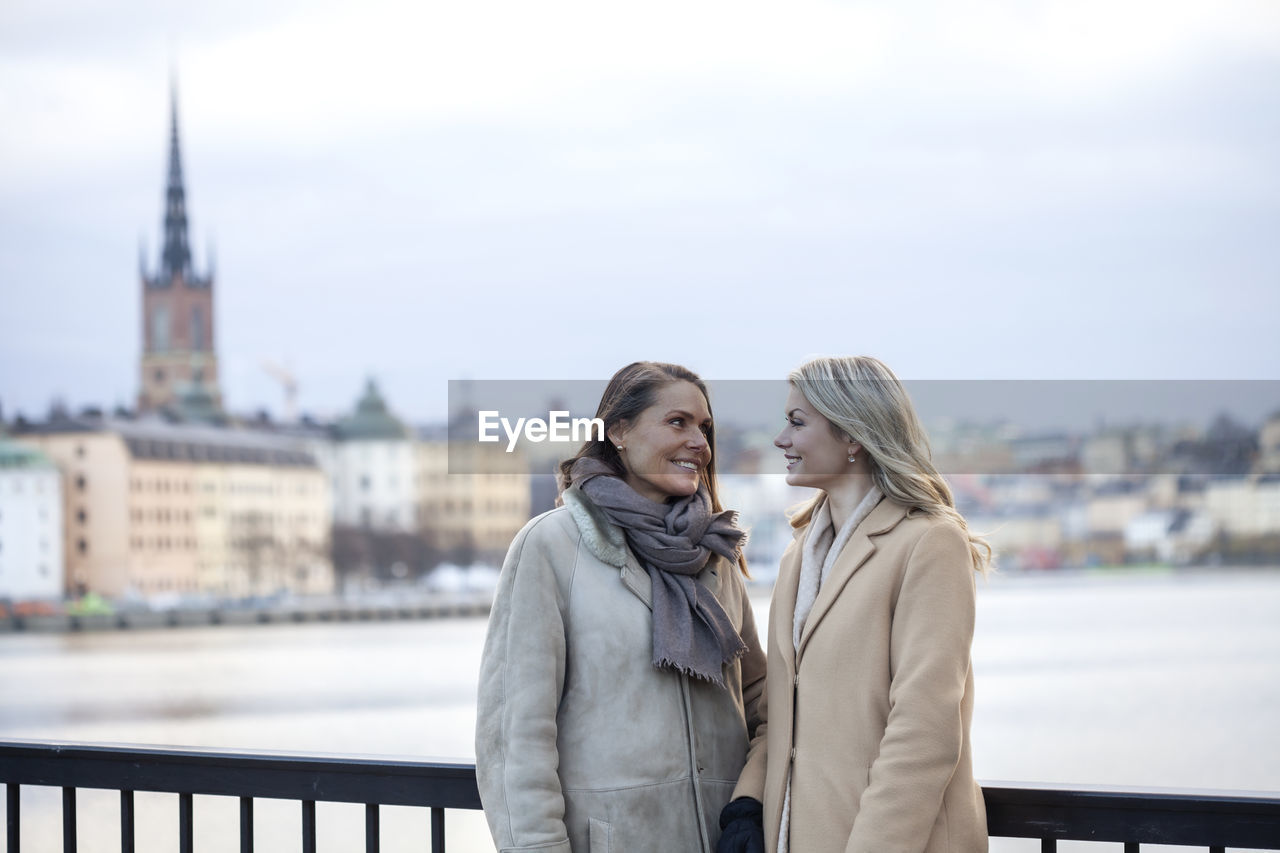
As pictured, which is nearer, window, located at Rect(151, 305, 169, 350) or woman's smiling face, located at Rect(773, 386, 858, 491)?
woman's smiling face, located at Rect(773, 386, 858, 491)

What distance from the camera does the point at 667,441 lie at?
6.81ft

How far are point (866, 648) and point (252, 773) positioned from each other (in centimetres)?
101

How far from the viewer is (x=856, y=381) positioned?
1.92 m

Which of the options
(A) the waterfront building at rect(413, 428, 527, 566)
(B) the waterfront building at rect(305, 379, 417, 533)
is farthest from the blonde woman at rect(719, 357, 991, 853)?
(B) the waterfront building at rect(305, 379, 417, 533)

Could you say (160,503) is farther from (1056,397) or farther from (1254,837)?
(1254,837)

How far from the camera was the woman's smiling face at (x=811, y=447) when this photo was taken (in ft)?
6.38

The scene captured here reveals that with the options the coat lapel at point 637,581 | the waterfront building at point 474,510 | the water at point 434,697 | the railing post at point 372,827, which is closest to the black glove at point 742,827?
the coat lapel at point 637,581

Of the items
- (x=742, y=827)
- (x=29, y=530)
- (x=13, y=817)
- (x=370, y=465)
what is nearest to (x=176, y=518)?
(x=29, y=530)

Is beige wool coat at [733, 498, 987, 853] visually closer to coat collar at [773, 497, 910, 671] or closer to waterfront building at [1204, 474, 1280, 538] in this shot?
coat collar at [773, 497, 910, 671]

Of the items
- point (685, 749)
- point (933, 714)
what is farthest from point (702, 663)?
point (933, 714)

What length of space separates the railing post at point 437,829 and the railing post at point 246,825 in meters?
0.29

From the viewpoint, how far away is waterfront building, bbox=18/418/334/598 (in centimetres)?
5753

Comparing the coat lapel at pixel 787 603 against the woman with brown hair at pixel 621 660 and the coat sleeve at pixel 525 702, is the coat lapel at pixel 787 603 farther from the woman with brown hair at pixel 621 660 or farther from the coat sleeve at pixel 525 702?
the coat sleeve at pixel 525 702

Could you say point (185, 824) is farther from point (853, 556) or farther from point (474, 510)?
point (474, 510)
